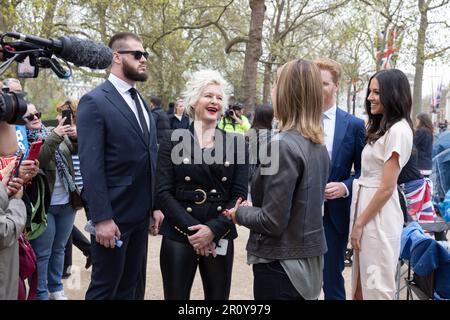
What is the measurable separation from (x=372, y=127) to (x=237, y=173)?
1.06 meters

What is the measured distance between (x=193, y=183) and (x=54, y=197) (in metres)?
1.69

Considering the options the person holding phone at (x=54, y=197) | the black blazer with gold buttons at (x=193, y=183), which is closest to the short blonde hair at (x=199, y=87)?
the black blazer with gold buttons at (x=193, y=183)

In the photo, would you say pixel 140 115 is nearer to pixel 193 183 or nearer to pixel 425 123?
pixel 193 183

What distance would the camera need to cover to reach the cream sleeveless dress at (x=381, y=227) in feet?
10.00

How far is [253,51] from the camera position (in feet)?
35.6

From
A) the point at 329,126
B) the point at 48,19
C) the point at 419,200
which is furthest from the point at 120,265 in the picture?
the point at 48,19

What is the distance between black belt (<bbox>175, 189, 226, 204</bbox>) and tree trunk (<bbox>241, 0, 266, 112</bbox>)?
827cm

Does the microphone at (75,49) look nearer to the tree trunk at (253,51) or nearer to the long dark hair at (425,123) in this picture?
the long dark hair at (425,123)

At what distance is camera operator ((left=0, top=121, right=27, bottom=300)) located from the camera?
7.19 ft

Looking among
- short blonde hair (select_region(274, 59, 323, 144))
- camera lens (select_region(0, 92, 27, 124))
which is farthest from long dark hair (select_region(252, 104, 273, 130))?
camera lens (select_region(0, 92, 27, 124))

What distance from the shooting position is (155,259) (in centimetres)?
550

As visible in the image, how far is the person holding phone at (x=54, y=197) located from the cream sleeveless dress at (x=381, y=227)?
247 cm

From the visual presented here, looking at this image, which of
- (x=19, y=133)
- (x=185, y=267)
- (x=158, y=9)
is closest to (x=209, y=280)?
(x=185, y=267)

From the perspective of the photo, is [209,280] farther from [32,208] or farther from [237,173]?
[32,208]
